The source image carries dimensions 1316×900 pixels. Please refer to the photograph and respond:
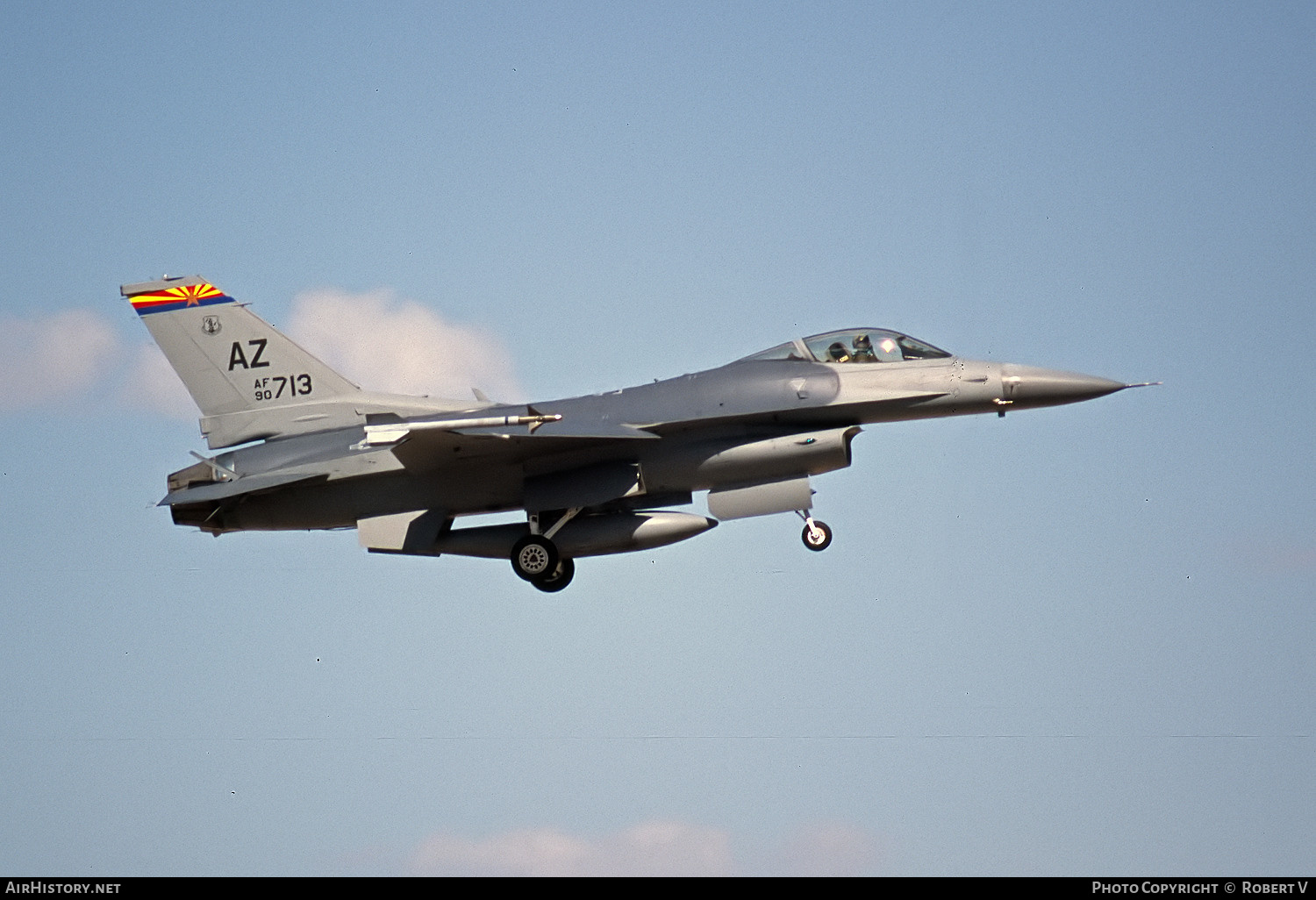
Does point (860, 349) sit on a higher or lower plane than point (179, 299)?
lower

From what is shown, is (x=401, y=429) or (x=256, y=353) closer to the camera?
(x=401, y=429)

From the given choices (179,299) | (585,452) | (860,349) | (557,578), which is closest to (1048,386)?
(860,349)

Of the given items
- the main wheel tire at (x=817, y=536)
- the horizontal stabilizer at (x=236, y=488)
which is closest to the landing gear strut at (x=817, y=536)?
the main wheel tire at (x=817, y=536)

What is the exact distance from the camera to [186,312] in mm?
20953

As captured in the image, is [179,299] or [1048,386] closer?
[1048,386]

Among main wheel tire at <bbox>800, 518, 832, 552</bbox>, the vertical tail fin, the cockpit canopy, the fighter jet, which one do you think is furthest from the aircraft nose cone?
the vertical tail fin

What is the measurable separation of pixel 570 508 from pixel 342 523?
2970 mm

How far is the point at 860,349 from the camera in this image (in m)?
19.6

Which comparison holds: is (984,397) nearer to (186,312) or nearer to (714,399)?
(714,399)

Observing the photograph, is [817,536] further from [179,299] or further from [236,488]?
[179,299]

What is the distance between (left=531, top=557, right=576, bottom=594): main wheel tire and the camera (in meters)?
19.9

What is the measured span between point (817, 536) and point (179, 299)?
9.03m

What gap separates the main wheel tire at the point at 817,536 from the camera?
1911 centimetres
